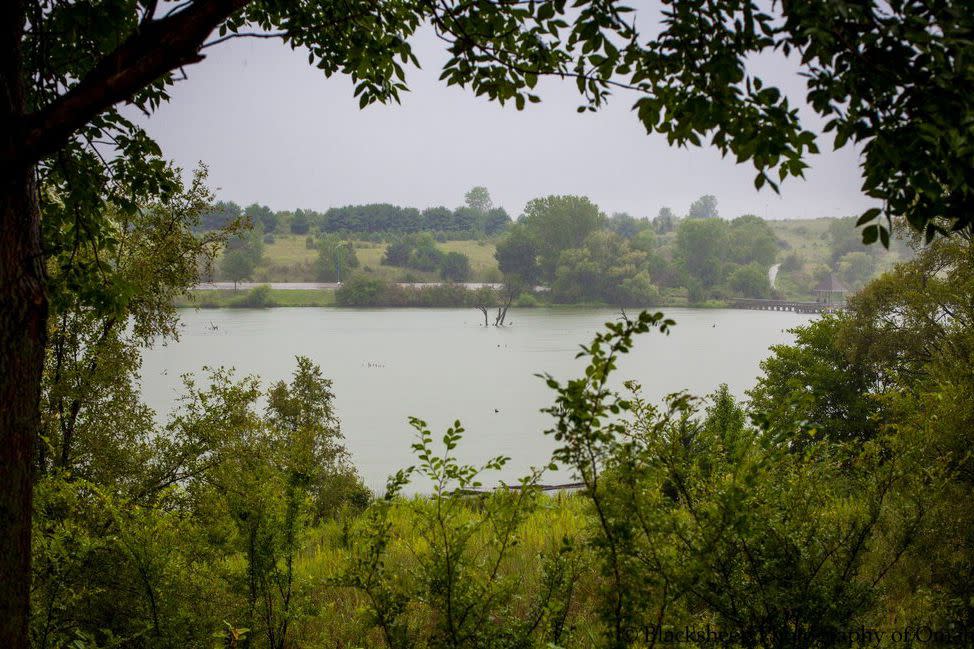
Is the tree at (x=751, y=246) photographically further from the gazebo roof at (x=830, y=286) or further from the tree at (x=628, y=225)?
the tree at (x=628, y=225)

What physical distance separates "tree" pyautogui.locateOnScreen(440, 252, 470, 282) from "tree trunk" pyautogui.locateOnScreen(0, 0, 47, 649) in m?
53.3

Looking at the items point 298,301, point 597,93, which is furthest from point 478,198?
point 597,93

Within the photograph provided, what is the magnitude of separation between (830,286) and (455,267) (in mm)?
27452

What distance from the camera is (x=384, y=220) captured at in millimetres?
78875

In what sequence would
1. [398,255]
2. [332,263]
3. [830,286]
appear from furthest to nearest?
[398,255] < [332,263] < [830,286]

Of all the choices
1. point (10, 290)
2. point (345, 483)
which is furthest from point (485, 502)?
point (345, 483)

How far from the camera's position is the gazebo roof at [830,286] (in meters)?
52.7

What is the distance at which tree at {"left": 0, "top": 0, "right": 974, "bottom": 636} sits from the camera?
188 cm

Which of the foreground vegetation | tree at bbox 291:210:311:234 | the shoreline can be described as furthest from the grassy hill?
the foreground vegetation

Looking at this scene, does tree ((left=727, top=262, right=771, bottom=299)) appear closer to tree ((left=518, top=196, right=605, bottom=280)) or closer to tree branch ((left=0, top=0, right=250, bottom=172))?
tree ((left=518, top=196, right=605, bottom=280))

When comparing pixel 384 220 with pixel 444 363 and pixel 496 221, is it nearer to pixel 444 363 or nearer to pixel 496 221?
pixel 496 221

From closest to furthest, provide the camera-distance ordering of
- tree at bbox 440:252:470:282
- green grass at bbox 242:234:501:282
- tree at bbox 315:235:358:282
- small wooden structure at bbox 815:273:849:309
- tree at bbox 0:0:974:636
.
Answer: tree at bbox 0:0:974:636, small wooden structure at bbox 815:273:849:309, green grass at bbox 242:234:501:282, tree at bbox 315:235:358:282, tree at bbox 440:252:470:282

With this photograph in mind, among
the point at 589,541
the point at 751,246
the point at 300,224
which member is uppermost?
the point at 300,224

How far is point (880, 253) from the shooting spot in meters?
61.8
